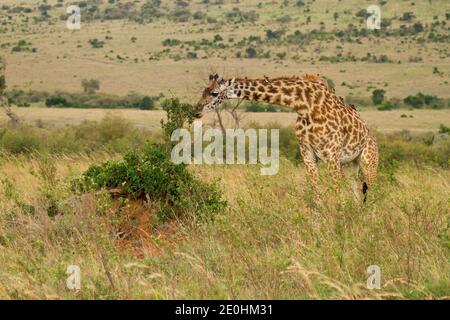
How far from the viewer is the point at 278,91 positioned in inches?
393

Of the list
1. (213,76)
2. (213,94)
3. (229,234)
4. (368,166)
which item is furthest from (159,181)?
(229,234)

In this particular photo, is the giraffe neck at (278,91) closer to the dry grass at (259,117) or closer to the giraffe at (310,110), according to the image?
the giraffe at (310,110)

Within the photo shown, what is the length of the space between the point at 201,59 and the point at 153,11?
101ft

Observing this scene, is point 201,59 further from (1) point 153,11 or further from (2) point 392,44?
(1) point 153,11

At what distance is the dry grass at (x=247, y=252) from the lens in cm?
648

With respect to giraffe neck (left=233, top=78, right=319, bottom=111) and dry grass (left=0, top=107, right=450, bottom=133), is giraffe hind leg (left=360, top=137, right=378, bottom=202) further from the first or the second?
dry grass (left=0, top=107, right=450, bottom=133)

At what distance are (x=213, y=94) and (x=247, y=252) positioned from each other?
2.81 meters

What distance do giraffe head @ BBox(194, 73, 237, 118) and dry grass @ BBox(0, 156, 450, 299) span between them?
1059 millimetres

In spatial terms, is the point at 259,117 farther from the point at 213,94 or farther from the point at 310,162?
the point at 213,94

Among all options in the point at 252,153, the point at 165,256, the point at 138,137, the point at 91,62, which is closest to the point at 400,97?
the point at 91,62

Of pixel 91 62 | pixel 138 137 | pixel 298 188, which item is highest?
pixel 298 188
